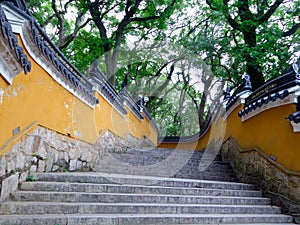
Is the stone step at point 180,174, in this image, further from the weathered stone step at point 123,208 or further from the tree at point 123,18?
the tree at point 123,18

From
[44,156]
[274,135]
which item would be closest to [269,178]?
[274,135]

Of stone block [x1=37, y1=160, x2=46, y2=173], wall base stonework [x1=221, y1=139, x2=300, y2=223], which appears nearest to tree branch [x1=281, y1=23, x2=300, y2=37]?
wall base stonework [x1=221, y1=139, x2=300, y2=223]

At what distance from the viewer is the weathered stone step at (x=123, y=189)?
140 inches

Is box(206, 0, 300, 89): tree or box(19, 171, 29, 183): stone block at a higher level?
box(206, 0, 300, 89): tree

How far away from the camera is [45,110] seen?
4102mm

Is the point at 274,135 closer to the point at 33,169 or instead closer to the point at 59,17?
the point at 33,169

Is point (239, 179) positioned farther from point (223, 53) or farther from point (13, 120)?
point (223, 53)

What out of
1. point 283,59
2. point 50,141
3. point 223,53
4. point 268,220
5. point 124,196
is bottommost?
point 268,220

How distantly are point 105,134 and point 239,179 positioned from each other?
3450 millimetres

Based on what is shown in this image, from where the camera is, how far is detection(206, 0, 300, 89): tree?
7.98m

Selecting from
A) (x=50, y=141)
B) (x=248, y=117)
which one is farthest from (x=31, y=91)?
(x=248, y=117)

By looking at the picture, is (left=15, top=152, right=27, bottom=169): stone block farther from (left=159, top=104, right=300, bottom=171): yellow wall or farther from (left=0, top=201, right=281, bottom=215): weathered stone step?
(left=159, top=104, right=300, bottom=171): yellow wall

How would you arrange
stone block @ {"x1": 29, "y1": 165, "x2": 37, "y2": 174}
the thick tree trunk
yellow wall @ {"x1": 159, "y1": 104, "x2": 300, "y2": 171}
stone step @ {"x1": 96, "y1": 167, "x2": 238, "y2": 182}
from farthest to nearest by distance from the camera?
the thick tree trunk
stone step @ {"x1": 96, "y1": 167, "x2": 238, "y2": 182}
yellow wall @ {"x1": 159, "y1": 104, "x2": 300, "y2": 171}
stone block @ {"x1": 29, "y1": 165, "x2": 37, "y2": 174}

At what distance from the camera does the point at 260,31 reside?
8320mm
